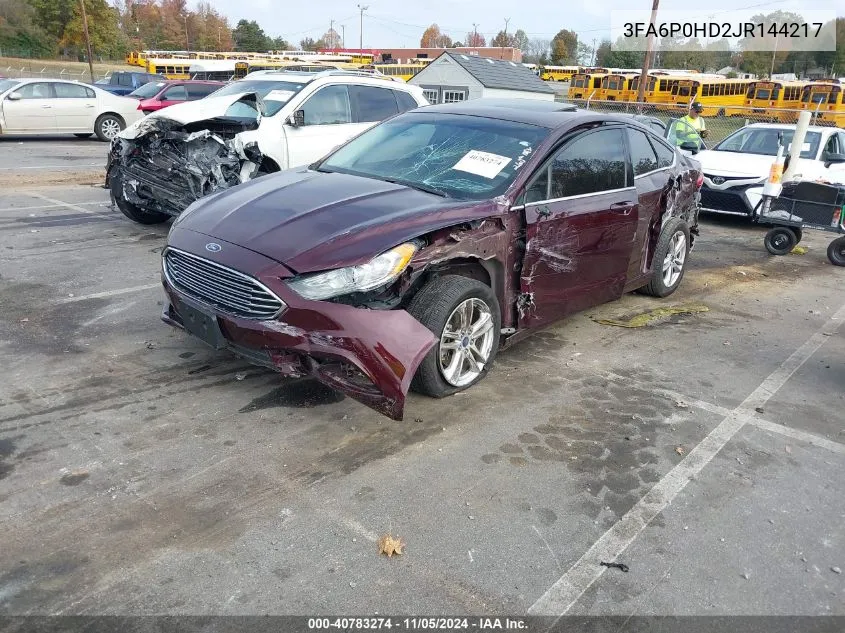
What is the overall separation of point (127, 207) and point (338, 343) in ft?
19.8

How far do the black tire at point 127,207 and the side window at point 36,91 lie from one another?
10965 mm

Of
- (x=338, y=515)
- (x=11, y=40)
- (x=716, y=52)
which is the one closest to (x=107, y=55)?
(x=11, y=40)

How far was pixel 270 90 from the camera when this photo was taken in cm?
958

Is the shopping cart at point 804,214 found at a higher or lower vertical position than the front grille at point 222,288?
lower

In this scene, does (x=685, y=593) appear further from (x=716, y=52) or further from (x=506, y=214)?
(x=716, y=52)

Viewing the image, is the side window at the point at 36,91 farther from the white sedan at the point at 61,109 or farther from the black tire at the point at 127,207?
the black tire at the point at 127,207

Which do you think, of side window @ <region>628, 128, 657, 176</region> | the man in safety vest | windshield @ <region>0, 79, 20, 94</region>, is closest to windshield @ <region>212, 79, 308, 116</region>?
side window @ <region>628, 128, 657, 176</region>

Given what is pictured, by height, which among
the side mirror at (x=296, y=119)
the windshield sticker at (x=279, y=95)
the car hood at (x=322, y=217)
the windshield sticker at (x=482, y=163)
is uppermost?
the windshield sticker at (x=279, y=95)

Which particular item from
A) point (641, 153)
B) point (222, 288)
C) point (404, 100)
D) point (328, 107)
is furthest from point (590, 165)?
point (404, 100)

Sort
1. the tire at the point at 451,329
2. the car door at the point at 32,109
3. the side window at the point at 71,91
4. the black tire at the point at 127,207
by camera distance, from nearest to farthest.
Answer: the tire at the point at 451,329, the black tire at the point at 127,207, the car door at the point at 32,109, the side window at the point at 71,91

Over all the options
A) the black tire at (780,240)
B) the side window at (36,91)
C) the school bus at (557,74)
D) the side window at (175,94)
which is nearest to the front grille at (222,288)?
the black tire at (780,240)

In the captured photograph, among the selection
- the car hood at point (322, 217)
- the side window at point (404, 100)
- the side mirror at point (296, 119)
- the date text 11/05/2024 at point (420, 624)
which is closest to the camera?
the date text 11/05/2024 at point (420, 624)

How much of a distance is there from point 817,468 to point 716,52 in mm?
103332

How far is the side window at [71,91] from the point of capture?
17594 mm
